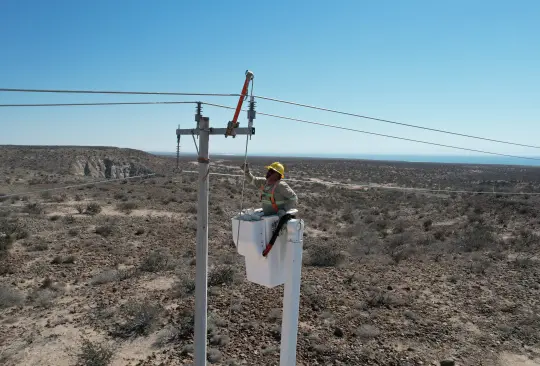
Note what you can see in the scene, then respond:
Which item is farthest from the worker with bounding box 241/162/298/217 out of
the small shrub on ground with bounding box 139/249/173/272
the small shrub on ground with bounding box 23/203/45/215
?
the small shrub on ground with bounding box 23/203/45/215

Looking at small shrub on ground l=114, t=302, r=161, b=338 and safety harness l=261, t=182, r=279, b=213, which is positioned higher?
safety harness l=261, t=182, r=279, b=213

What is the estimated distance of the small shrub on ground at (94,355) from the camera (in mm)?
6828

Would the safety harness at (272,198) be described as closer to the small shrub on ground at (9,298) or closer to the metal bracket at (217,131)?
the metal bracket at (217,131)

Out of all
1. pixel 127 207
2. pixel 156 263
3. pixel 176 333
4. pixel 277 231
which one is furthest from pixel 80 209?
pixel 277 231

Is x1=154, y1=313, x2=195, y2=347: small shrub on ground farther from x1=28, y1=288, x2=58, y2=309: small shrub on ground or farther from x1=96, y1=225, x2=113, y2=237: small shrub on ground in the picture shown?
x1=96, y1=225, x2=113, y2=237: small shrub on ground

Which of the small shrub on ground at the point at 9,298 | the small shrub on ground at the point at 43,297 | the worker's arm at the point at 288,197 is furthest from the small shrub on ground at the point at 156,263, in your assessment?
the worker's arm at the point at 288,197

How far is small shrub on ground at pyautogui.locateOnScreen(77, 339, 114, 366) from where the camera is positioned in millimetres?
6828

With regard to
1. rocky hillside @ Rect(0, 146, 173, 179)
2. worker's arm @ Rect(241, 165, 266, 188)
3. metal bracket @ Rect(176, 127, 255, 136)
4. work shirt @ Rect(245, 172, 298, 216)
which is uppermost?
metal bracket @ Rect(176, 127, 255, 136)

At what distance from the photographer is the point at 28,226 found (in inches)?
649

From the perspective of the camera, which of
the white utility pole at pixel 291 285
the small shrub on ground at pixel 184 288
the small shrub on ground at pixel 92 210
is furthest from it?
the small shrub on ground at pixel 92 210

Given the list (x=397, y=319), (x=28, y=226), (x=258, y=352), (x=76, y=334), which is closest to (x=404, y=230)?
(x=397, y=319)

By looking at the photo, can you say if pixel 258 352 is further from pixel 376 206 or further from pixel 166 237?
pixel 376 206

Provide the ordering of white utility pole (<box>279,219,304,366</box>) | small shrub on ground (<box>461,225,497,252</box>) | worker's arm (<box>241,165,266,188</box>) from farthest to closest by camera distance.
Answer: small shrub on ground (<box>461,225,497,252</box>) → worker's arm (<box>241,165,266,188</box>) → white utility pole (<box>279,219,304,366</box>)

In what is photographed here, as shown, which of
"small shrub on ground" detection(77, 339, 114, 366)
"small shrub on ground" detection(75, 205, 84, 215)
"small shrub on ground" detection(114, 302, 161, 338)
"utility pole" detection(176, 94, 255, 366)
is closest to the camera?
"utility pole" detection(176, 94, 255, 366)
